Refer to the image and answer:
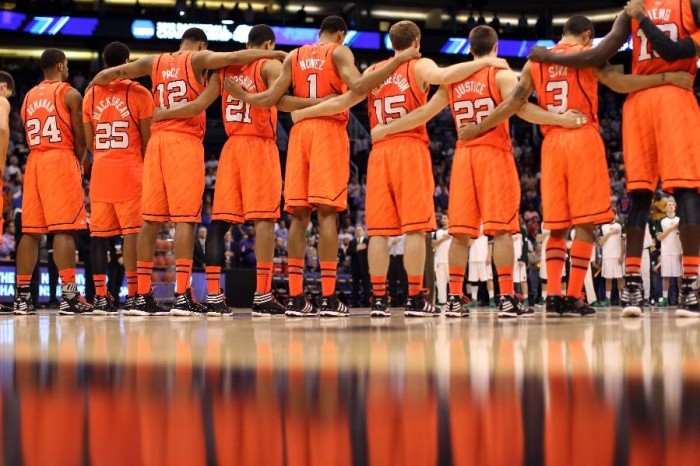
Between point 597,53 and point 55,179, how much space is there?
4977 millimetres

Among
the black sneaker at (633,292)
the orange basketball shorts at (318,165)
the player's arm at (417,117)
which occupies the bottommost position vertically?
the black sneaker at (633,292)

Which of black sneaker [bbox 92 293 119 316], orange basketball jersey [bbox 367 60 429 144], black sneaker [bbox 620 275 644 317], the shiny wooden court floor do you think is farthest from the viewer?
black sneaker [bbox 92 293 119 316]

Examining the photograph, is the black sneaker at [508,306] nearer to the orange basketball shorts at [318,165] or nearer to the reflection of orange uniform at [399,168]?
the reflection of orange uniform at [399,168]

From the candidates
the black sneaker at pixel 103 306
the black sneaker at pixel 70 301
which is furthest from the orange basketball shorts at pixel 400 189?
the black sneaker at pixel 70 301

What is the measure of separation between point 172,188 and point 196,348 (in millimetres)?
3850

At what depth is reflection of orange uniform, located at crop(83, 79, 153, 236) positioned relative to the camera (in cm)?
793

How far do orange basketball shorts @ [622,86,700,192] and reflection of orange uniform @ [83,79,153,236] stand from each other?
425 cm

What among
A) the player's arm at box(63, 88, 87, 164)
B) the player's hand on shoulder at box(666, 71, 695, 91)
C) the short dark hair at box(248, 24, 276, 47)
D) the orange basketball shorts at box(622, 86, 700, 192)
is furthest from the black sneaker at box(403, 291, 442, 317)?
the player's arm at box(63, 88, 87, 164)

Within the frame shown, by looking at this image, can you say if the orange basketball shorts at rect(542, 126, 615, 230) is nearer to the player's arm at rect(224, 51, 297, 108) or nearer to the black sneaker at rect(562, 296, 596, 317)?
the black sneaker at rect(562, 296, 596, 317)

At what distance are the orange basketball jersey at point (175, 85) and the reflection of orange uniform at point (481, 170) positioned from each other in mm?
2232

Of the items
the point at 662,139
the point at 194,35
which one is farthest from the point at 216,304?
the point at 662,139

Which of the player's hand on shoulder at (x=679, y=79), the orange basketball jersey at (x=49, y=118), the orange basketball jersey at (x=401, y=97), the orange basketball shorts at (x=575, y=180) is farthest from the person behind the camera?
the orange basketball jersey at (x=49, y=118)

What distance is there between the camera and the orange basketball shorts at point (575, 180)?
251 inches

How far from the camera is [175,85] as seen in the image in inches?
295
